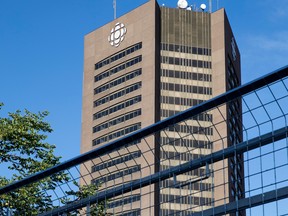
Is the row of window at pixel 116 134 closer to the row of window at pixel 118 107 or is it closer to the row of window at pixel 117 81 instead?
the row of window at pixel 118 107

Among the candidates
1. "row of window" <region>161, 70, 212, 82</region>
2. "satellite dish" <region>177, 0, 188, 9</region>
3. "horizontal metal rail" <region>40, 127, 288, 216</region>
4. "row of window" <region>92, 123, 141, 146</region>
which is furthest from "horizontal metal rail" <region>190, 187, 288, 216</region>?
"satellite dish" <region>177, 0, 188, 9</region>

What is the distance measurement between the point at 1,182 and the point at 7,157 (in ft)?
6.84

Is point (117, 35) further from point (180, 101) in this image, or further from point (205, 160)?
point (205, 160)

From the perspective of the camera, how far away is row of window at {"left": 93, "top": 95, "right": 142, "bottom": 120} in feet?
522

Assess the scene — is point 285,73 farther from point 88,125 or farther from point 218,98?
point 88,125

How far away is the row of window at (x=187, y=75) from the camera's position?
16425 cm

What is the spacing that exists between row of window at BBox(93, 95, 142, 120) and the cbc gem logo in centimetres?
1368

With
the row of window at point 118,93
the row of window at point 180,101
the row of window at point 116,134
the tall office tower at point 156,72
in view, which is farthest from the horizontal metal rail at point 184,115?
the row of window at point 180,101

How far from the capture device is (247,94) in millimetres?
23672

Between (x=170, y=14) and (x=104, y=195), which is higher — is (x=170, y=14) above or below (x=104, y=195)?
above

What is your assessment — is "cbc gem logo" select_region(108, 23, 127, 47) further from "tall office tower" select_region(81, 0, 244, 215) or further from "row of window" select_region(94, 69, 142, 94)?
"row of window" select_region(94, 69, 142, 94)

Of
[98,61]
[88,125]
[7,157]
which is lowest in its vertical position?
[7,157]

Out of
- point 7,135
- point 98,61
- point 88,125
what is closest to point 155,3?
point 98,61

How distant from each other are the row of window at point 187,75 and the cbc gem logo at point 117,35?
12222mm
